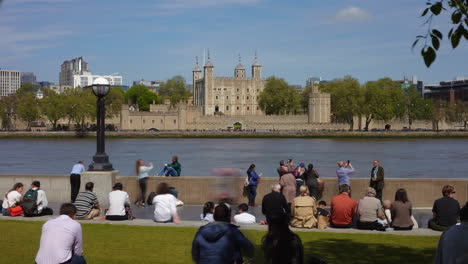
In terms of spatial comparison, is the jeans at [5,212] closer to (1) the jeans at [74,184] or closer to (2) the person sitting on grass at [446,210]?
(1) the jeans at [74,184]

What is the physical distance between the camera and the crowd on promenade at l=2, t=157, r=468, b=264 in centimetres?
545

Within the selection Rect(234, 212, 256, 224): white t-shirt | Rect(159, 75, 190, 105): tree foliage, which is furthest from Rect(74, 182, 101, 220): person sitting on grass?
Rect(159, 75, 190, 105): tree foliage

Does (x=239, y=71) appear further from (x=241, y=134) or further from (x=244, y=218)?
(x=244, y=218)

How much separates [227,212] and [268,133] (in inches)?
4129

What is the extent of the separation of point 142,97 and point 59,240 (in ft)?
454

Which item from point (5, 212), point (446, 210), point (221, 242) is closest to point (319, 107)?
point (5, 212)

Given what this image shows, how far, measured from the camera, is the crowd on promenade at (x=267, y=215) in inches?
214

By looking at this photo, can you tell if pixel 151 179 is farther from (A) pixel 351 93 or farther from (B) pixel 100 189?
(A) pixel 351 93

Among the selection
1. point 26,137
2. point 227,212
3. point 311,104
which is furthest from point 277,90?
point 227,212

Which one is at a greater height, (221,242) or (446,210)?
(221,242)

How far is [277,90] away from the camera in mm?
131000

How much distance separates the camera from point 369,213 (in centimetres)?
1113

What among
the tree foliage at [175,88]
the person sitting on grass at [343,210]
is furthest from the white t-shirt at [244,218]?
the tree foliage at [175,88]

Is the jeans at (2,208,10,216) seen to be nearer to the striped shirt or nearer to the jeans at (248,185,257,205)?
the striped shirt
